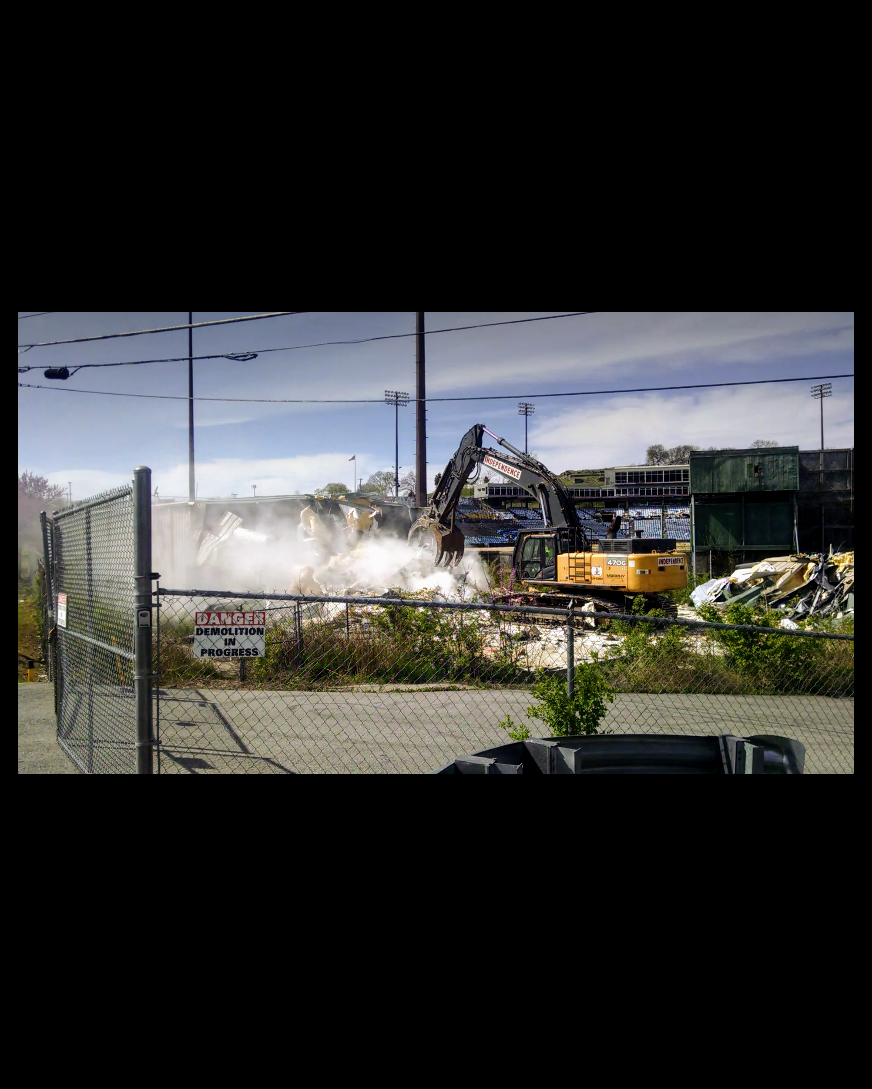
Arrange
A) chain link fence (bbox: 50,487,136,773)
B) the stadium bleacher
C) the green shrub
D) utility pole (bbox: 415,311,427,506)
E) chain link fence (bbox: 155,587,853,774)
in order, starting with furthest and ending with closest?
1. the stadium bleacher
2. utility pole (bbox: 415,311,427,506)
3. chain link fence (bbox: 155,587,853,774)
4. the green shrub
5. chain link fence (bbox: 50,487,136,773)

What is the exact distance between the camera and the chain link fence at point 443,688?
5.72 metres

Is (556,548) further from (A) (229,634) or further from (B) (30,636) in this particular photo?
(A) (229,634)

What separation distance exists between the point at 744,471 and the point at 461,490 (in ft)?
41.8

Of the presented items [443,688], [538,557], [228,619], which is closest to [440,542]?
[538,557]

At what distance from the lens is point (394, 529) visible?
760 inches

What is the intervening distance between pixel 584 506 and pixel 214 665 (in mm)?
34399

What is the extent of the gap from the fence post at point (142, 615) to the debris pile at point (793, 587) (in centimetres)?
1372

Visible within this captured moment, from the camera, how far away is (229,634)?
14.6 ft

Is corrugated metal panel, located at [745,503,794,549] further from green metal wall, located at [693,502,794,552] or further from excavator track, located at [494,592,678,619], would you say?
excavator track, located at [494,592,678,619]

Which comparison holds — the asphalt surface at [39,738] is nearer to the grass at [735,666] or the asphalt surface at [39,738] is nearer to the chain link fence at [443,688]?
the chain link fence at [443,688]

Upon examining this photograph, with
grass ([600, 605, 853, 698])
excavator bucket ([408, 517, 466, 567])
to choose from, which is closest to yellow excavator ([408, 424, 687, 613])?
excavator bucket ([408, 517, 466, 567])

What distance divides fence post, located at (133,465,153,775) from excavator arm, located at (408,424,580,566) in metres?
12.5

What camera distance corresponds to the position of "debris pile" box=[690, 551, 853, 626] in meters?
15.9

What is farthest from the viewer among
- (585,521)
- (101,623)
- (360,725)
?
(585,521)
